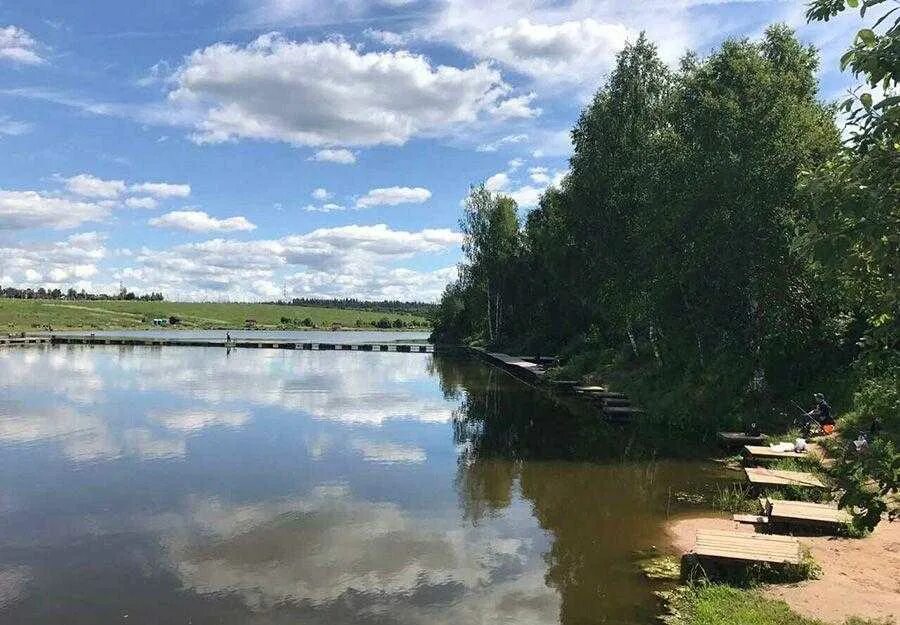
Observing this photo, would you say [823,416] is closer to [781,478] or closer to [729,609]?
[781,478]

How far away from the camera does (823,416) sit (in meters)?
21.1

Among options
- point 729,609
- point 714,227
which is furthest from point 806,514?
point 714,227

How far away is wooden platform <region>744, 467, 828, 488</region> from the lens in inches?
626

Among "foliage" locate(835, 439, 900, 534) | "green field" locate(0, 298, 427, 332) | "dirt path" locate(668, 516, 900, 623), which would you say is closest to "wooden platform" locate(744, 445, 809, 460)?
"dirt path" locate(668, 516, 900, 623)

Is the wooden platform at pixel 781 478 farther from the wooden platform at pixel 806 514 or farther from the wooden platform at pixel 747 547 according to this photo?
the wooden platform at pixel 747 547

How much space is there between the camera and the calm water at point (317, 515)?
10.8m

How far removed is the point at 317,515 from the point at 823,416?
15960mm

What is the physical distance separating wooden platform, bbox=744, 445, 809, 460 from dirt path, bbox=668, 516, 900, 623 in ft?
16.2

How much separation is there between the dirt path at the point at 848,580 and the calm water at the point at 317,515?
2047mm

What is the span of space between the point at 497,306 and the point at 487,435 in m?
52.2

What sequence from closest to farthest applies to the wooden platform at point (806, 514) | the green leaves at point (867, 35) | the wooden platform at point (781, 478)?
the green leaves at point (867, 35)
the wooden platform at point (806, 514)
the wooden platform at point (781, 478)

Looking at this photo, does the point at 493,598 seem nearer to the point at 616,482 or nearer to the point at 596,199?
the point at 616,482

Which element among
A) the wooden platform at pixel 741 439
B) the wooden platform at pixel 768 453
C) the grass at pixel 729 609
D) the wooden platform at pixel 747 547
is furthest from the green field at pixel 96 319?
the grass at pixel 729 609

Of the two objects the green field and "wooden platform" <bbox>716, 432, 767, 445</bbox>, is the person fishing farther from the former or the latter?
the green field
